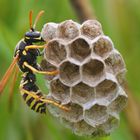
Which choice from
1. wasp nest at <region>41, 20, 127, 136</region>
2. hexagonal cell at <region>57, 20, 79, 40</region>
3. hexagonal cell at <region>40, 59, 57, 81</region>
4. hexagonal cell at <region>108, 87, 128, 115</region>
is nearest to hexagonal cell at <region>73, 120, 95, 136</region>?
wasp nest at <region>41, 20, 127, 136</region>

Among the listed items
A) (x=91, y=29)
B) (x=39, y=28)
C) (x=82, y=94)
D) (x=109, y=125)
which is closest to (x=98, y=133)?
(x=109, y=125)

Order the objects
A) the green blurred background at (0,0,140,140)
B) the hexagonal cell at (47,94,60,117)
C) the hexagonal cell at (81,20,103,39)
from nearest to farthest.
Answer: the hexagonal cell at (81,20,103,39) → the hexagonal cell at (47,94,60,117) → the green blurred background at (0,0,140,140)

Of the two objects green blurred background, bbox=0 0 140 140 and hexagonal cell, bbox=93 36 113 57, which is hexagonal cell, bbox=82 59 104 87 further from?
green blurred background, bbox=0 0 140 140

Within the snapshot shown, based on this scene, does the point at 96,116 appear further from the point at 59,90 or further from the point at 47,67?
the point at 47,67

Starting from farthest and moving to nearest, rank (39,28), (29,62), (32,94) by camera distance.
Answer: (39,28), (29,62), (32,94)

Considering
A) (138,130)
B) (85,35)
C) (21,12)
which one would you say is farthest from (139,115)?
(21,12)

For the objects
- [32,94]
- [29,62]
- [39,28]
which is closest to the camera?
[32,94]

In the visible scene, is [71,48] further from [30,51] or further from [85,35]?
[30,51]
